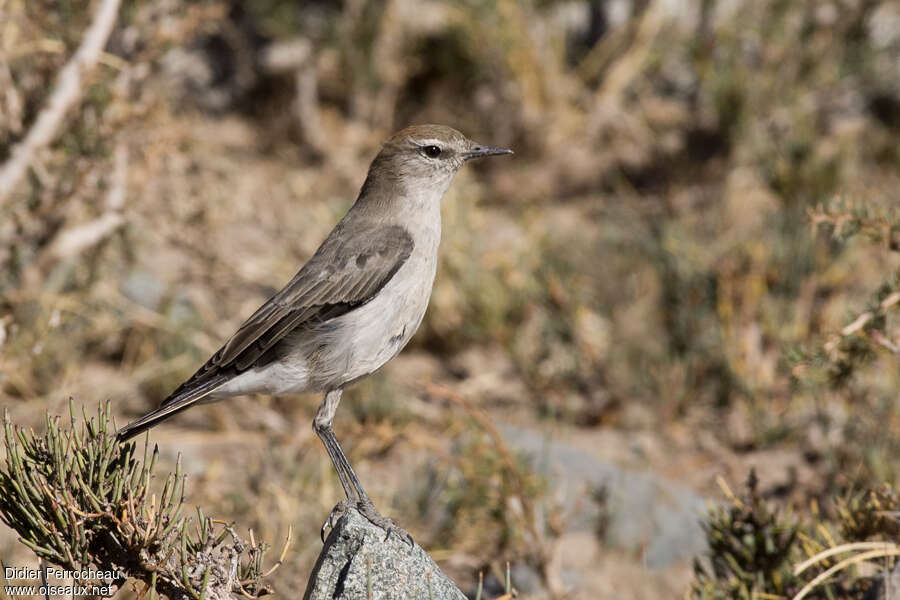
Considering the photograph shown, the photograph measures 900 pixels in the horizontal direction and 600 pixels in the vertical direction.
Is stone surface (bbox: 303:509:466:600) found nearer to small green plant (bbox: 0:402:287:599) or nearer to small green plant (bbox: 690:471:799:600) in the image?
small green plant (bbox: 0:402:287:599)

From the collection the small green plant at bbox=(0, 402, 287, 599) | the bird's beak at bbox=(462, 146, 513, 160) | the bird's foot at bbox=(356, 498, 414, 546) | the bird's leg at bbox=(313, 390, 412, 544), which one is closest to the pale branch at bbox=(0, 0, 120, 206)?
the bird's beak at bbox=(462, 146, 513, 160)

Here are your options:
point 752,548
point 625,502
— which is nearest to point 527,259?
point 625,502

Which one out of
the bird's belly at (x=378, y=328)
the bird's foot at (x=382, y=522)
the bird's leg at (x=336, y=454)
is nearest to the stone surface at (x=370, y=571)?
the bird's foot at (x=382, y=522)

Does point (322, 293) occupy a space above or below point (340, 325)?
above

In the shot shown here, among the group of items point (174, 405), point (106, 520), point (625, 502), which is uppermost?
point (625, 502)

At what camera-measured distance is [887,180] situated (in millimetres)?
9391

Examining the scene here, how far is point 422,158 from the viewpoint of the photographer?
16.8 feet

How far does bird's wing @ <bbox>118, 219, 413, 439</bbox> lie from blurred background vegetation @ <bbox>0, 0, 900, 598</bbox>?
0.93 metres

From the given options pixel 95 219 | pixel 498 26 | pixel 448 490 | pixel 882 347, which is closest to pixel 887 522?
pixel 882 347

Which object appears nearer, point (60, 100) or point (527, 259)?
point (60, 100)

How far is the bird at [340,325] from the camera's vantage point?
445 centimetres

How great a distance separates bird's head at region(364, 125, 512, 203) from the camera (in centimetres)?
508

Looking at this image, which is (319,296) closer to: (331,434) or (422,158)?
(331,434)

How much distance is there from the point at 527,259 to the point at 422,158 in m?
3.28
